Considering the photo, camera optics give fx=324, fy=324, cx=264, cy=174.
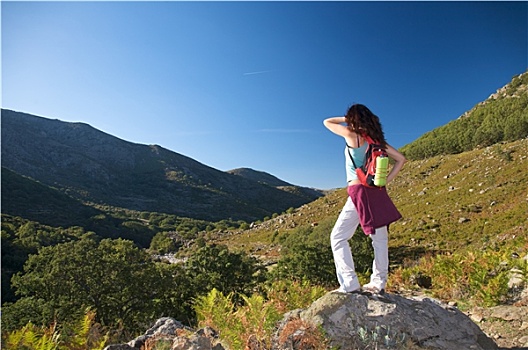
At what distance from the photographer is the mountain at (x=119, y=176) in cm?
12912

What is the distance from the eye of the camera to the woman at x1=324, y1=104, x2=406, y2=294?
3.86m

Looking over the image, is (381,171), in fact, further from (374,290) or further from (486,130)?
(486,130)

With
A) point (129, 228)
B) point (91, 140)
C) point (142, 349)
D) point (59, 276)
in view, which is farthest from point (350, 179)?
point (91, 140)

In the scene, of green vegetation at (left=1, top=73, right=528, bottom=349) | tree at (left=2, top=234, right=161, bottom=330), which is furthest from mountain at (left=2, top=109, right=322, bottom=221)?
tree at (left=2, top=234, right=161, bottom=330)

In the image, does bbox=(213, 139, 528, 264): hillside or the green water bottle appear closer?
the green water bottle

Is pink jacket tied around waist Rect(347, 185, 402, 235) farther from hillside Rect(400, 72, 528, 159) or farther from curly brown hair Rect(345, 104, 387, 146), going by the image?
hillside Rect(400, 72, 528, 159)

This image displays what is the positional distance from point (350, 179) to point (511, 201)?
32188 mm

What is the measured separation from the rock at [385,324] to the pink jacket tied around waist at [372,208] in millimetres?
916

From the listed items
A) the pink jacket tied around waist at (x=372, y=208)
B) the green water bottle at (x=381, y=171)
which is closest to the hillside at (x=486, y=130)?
the pink jacket tied around waist at (x=372, y=208)

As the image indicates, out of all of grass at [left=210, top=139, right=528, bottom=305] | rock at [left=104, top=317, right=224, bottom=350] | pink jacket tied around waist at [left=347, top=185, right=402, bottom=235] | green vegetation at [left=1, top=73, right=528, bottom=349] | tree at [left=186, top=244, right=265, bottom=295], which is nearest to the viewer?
rock at [left=104, top=317, right=224, bottom=350]

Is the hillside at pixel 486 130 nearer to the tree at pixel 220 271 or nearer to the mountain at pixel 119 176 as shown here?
the tree at pixel 220 271

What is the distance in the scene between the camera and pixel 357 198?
384 centimetres

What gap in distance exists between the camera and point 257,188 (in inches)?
7436

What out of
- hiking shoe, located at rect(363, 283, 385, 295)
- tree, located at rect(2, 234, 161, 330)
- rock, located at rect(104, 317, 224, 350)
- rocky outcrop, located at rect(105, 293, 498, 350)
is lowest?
tree, located at rect(2, 234, 161, 330)
